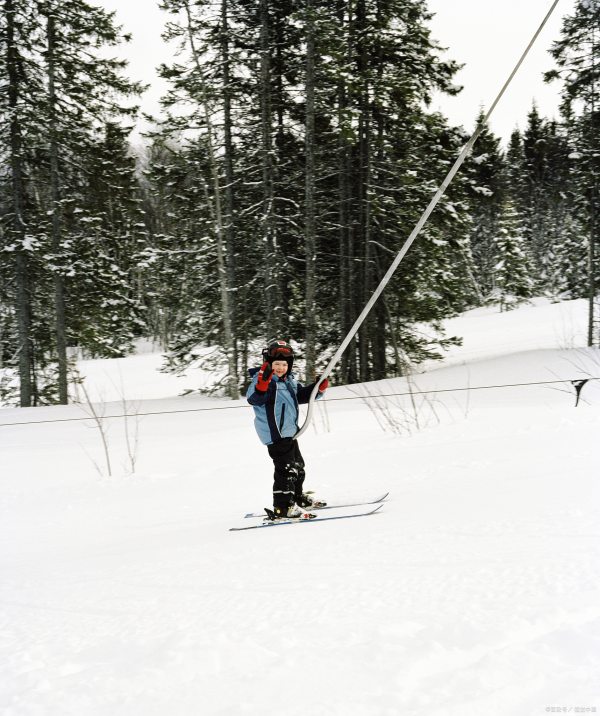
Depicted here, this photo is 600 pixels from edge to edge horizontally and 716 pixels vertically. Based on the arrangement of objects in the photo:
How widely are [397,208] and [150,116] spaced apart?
8.00m

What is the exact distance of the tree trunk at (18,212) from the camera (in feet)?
56.3

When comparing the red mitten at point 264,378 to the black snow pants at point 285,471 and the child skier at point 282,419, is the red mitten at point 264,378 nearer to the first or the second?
the child skier at point 282,419

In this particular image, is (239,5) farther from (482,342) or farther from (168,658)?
(482,342)

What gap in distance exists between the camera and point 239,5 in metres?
17.3

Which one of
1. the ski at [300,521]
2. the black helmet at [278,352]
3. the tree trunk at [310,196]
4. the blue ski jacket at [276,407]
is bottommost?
the ski at [300,521]

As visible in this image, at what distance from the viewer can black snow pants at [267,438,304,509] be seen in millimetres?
5281

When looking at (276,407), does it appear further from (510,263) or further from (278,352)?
(510,263)

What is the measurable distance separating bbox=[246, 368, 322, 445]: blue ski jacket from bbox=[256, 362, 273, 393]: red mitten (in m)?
0.06

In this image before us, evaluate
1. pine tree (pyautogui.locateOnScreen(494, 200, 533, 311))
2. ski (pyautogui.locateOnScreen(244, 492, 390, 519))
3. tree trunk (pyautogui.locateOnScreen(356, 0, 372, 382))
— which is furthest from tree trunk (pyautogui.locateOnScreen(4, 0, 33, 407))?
pine tree (pyautogui.locateOnScreen(494, 200, 533, 311))

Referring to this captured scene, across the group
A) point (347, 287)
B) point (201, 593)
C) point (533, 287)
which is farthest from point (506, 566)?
point (533, 287)

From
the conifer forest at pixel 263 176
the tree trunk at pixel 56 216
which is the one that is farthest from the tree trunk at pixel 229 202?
the tree trunk at pixel 56 216

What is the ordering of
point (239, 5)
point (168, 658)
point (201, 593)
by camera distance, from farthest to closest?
point (239, 5), point (201, 593), point (168, 658)

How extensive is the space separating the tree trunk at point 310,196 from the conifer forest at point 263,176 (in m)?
0.06

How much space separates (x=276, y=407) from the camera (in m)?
5.21
